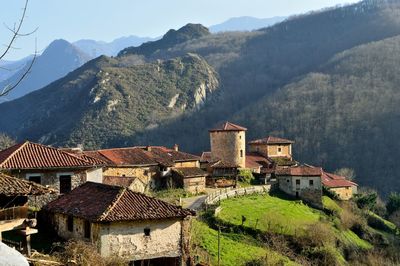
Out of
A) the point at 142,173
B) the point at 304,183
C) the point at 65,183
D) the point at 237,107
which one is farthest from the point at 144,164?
the point at 237,107

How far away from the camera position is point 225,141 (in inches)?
2092

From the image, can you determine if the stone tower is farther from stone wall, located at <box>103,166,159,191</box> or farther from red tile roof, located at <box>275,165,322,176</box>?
stone wall, located at <box>103,166,159,191</box>

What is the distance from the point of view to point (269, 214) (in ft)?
125

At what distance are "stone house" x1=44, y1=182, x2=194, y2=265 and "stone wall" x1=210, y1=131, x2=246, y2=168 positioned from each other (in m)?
29.0

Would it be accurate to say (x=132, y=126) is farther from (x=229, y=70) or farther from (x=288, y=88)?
(x=229, y=70)

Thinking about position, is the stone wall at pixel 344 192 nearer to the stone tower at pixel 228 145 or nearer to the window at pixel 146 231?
the stone tower at pixel 228 145

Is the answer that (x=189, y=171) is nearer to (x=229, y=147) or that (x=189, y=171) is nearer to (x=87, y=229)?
(x=229, y=147)

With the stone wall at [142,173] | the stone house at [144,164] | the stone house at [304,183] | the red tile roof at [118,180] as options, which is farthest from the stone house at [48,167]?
the stone house at [304,183]

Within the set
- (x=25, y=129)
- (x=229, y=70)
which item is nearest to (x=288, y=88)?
Answer: (x=229, y=70)

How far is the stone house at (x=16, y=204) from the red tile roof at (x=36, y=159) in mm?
9571

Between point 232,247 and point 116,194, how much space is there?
33.8 ft

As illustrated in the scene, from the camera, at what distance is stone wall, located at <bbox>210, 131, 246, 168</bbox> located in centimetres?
5234

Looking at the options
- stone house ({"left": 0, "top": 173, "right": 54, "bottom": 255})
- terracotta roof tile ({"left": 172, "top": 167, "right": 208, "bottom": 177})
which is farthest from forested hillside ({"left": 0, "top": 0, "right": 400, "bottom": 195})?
stone house ({"left": 0, "top": 173, "right": 54, "bottom": 255})

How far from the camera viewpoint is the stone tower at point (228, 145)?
5244cm
